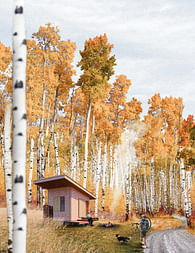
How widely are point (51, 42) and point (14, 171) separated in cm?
2079

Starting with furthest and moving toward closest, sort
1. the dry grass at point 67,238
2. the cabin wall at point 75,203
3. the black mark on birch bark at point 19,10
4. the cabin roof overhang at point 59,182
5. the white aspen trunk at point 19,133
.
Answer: the cabin wall at point 75,203
the cabin roof overhang at point 59,182
the dry grass at point 67,238
the black mark on birch bark at point 19,10
the white aspen trunk at point 19,133

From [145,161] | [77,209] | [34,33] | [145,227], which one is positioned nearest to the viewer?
[145,227]

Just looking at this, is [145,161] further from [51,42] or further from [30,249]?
[30,249]

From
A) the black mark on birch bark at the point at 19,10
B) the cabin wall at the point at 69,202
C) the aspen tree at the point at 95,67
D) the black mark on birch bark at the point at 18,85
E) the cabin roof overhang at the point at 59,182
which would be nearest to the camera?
the black mark on birch bark at the point at 18,85

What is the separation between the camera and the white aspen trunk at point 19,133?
5727 millimetres

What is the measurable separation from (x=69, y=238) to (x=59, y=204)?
5300mm

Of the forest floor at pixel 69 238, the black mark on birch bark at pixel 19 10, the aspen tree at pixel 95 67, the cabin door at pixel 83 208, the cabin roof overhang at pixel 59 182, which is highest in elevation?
the aspen tree at pixel 95 67

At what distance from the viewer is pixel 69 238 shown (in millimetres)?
15750

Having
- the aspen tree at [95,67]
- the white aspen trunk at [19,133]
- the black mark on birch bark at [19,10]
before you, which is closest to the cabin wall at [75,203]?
the aspen tree at [95,67]

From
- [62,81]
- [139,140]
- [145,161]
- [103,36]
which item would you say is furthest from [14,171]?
[145,161]

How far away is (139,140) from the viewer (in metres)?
38.9

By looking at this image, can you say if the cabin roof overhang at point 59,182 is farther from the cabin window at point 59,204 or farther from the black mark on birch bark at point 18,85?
the black mark on birch bark at point 18,85

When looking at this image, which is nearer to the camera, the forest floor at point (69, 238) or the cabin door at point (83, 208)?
the forest floor at point (69, 238)

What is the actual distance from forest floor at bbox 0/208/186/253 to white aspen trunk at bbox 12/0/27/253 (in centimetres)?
602
